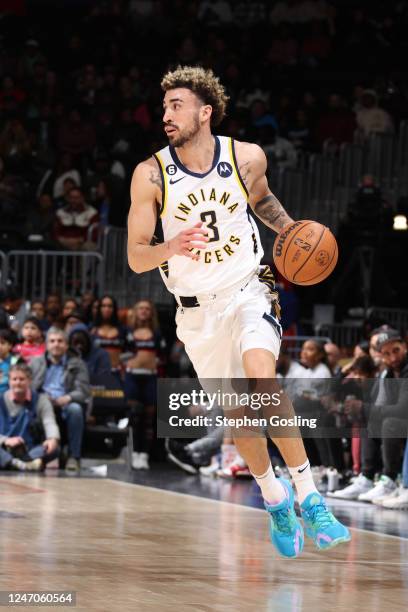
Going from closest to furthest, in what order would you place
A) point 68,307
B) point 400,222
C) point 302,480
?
point 302,480 → point 68,307 → point 400,222

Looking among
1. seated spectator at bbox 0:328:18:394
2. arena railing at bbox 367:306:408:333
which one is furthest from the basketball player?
arena railing at bbox 367:306:408:333

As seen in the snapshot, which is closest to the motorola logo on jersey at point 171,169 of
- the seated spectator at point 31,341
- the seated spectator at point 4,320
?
the seated spectator at point 31,341

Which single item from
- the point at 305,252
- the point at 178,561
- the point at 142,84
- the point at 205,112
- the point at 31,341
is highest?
the point at 142,84

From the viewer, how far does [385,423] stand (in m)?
10.2

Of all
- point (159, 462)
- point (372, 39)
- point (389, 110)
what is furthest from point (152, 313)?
point (372, 39)

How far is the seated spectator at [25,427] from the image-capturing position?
11.8 metres

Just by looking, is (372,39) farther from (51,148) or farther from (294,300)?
(294,300)

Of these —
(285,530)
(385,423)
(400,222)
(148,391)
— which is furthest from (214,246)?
(400,222)

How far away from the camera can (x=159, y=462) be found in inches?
535

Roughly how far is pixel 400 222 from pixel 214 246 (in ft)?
31.4

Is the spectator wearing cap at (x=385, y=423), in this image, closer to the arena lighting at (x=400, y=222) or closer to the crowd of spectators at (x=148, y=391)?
the crowd of spectators at (x=148, y=391)

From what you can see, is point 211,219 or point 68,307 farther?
point 68,307

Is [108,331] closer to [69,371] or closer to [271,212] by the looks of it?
[69,371]

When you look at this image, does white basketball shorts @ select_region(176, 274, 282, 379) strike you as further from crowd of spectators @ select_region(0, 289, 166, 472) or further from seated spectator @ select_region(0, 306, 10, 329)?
seated spectator @ select_region(0, 306, 10, 329)
